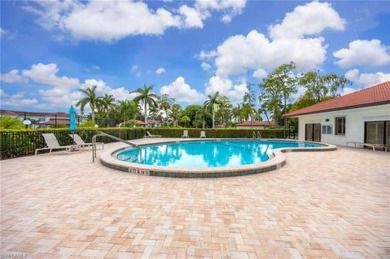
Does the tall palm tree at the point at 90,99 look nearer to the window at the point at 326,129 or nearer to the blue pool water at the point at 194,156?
the blue pool water at the point at 194,156

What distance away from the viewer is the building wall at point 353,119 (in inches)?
530

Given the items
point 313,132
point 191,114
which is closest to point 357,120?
point 313,132

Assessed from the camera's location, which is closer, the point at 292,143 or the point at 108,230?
the point at 108,230

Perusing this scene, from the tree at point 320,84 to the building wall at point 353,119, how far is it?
1060 cm

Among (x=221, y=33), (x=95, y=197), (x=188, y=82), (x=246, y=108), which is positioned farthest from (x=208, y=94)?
(x=95, y=197)

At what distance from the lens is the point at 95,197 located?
173 inches

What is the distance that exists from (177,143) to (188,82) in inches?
898

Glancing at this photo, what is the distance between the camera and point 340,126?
17500 millimetres

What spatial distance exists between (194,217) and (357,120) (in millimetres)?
16484

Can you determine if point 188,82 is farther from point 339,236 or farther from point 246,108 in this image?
point 339,236

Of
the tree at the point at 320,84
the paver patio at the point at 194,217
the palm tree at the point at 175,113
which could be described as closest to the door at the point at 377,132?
the paver patio at the point at 194,217

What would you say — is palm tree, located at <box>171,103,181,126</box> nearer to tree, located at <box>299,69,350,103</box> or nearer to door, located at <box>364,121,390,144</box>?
tree, located at <box>299,69,350,103</box>

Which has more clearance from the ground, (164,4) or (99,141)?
(164,4)

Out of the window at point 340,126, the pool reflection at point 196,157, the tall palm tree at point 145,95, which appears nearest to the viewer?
the pool reflection at point 196,157
